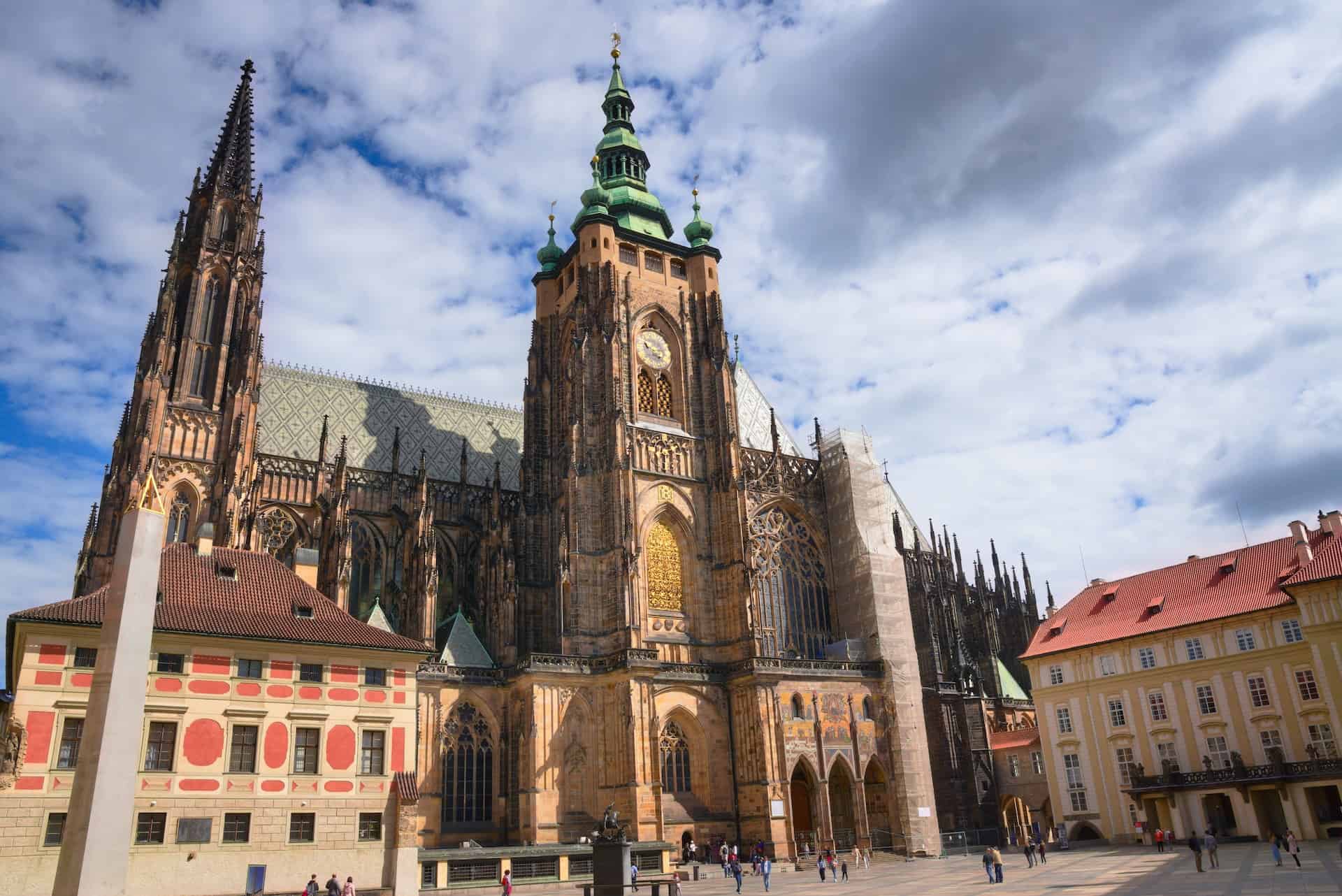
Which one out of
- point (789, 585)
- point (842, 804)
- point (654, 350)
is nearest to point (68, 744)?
point (842, 804)

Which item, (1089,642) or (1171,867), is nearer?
(1171,867)

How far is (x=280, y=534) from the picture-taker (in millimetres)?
43219

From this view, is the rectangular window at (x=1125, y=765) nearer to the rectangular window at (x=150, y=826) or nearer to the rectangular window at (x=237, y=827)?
the rectangular window at (x=237, y=827)

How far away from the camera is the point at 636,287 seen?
49562mm

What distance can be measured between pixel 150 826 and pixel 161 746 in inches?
77.0

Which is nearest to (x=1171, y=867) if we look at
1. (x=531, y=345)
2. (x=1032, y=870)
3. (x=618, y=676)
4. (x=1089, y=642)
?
(x=1032, y=870)

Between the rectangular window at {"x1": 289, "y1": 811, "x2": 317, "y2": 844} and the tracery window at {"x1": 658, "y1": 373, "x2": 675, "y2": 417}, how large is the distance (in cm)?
2630

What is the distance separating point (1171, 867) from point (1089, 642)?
15794mm

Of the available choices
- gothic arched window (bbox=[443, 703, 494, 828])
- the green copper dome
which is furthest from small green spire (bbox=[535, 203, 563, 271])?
gothic arched window (bbox=[443, 703, 494, 828])

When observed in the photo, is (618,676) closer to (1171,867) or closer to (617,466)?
(617,466)

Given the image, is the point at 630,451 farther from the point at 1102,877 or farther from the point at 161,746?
the point at 1102,877

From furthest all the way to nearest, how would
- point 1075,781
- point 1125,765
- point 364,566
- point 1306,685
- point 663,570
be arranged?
point 364,566
point 663,570
point 1075,781
point 1125,765
point 1306,685

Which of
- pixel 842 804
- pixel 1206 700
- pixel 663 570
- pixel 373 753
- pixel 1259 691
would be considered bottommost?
pixel 842 804

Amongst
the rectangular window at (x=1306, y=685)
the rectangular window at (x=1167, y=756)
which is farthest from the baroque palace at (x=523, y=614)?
the rectangular window at (x=1306, y=685)
